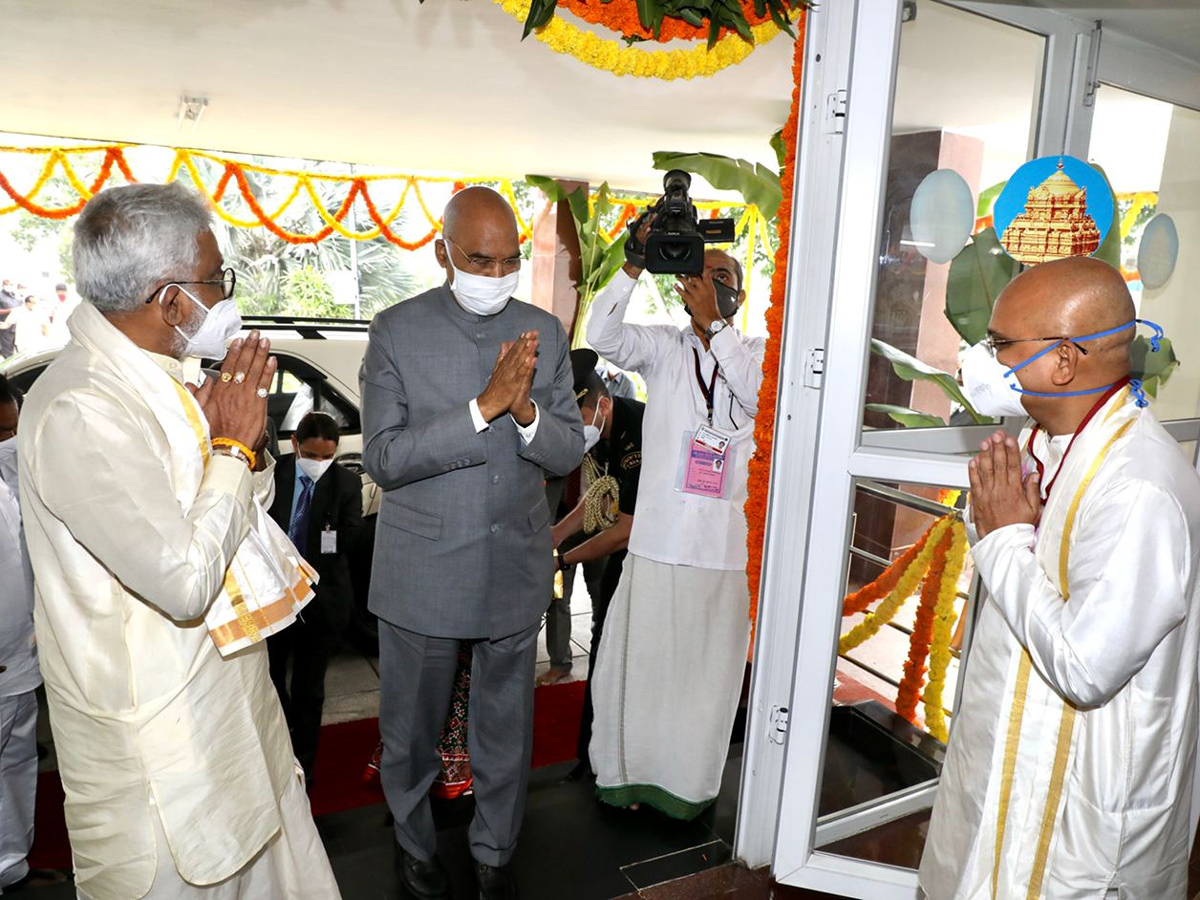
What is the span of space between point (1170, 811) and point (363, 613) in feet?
12.0

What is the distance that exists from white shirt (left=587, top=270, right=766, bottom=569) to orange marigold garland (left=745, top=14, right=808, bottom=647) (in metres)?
0.09

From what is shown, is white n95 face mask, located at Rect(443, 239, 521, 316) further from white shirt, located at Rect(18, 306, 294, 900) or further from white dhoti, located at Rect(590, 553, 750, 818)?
white dhoti, located at Rect(590, 553, 750, 818)

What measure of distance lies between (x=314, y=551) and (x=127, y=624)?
1750 mm

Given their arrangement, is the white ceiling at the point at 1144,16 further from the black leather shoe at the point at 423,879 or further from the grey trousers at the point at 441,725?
the black leather shoe at the point at 423,879

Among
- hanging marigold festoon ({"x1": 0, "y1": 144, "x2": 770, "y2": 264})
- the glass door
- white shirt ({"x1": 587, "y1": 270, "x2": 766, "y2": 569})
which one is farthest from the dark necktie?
hanging marigold festoon ({"x1": 0, "y1": 144, "x2": 770, "y2": 264})

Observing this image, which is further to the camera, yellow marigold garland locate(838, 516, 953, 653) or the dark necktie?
the dark necktie

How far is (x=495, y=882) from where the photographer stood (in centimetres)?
266

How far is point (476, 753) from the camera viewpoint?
2.69 m

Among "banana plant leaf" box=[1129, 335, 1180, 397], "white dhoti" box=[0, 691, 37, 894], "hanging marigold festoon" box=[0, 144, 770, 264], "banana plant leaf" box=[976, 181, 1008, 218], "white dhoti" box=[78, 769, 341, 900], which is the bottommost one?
"white dhoti" box=[0, 691, 37, 894]

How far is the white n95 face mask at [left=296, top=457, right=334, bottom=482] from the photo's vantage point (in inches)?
140

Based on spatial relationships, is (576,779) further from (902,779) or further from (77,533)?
(77,533)

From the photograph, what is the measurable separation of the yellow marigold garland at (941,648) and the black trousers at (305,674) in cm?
205

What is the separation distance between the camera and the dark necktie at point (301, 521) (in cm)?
344

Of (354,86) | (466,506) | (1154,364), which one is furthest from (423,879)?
(354,86)
